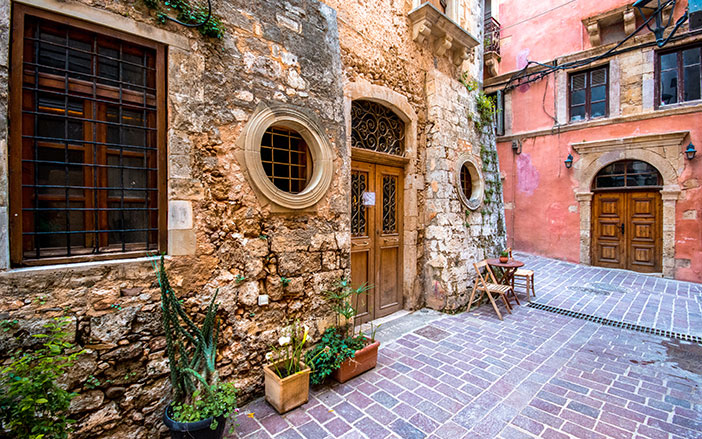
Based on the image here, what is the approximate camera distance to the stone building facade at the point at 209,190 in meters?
2.04

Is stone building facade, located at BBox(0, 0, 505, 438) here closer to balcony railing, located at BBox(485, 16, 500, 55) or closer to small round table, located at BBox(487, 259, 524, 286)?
small round table, located at BBox(487, 259, 524, 286)

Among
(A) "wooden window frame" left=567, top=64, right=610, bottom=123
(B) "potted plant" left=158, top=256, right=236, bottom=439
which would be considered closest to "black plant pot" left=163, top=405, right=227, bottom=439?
(B) "potted plant" left=158, top=256, right=236, bottom=439

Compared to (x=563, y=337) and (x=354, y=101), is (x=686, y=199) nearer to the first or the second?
(x=563, y=337)

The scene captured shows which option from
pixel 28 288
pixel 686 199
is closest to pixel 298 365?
pixel 28 288

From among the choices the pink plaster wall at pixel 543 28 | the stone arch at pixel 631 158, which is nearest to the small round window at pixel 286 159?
the stone arch at pixel 631 158

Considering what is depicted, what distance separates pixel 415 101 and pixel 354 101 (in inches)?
47.1

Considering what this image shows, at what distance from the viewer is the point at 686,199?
7441mm

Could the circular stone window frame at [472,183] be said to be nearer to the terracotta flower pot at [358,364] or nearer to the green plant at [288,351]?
the terracotta flower pot at [358,364]

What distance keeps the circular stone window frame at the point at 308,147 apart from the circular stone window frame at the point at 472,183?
2740 mm

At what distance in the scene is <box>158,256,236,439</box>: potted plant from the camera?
2016mm

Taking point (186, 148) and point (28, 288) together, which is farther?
point (186, 148)

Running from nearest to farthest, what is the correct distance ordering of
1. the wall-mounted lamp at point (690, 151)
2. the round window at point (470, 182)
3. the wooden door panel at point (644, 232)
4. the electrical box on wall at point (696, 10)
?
1. the electrical box on wall at point (696, 10)
2. the round window at point (470, 182)
3. the wall-mounted lamp at point (690, 151)
4. the wooden door panel at point (644, 232)

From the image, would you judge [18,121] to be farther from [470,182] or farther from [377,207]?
[470,182]

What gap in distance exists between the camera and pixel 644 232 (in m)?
8.12
